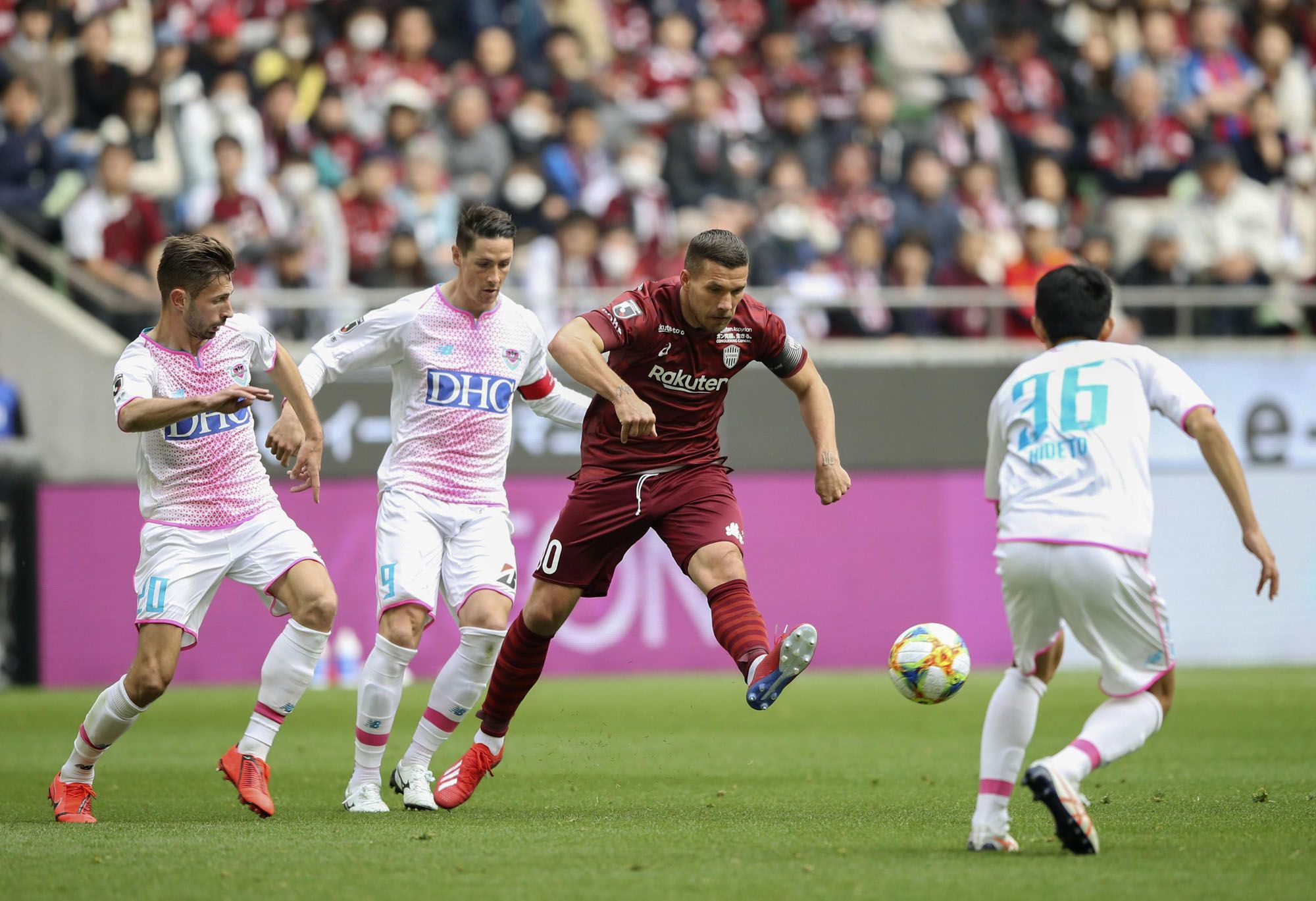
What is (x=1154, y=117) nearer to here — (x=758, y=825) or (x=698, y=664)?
(x=698, y=664)

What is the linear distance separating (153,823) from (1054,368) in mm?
4104

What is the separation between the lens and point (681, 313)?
Answer: 7.66 meters

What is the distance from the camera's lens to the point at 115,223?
15.6 meters

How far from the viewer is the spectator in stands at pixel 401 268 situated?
1554cm

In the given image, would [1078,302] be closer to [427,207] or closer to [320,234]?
[320,234]

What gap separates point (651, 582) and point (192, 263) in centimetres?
937

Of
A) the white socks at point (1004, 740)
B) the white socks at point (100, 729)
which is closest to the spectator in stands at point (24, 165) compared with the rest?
the white socks at point (100, 729)

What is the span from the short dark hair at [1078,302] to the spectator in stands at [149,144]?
38.8 ft

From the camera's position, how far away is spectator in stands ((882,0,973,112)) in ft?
65.3

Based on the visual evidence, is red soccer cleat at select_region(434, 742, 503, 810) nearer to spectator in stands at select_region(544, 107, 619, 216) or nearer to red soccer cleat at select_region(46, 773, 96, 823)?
red soccer cleat at select_region(46, 773, 96, 823)

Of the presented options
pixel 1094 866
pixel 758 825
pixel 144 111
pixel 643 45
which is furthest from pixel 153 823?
pixel 643 45

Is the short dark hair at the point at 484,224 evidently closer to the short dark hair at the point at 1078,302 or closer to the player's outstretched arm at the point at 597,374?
the player's outstretched arm at the point at 597,374

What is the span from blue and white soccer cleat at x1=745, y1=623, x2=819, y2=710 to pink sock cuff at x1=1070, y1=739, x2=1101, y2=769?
3.68 feet

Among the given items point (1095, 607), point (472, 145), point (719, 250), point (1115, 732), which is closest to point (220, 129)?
point (472, 145)
